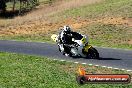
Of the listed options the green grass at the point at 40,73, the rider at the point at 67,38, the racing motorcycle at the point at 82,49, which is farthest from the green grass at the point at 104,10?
the green grass at the point at 40,73

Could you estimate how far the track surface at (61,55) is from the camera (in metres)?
22.3

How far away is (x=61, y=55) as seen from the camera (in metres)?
26.1

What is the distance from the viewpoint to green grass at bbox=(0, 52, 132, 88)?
51.2ft

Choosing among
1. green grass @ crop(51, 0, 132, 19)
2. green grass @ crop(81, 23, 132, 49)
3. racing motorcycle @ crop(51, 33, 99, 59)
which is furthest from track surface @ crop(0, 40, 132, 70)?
green grass @ crop(51, 0, 132, 19)

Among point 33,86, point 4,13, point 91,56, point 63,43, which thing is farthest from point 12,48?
point 4,13

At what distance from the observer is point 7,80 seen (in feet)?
54.4

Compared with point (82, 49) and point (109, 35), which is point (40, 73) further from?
point (109, 35)

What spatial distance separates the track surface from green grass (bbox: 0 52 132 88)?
5.68ft

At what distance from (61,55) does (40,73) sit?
26.3 ft

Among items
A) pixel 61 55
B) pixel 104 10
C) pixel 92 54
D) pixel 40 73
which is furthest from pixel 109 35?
pixel 40 73

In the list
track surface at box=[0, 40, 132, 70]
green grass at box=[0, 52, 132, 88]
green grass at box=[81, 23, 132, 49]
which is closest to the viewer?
green grass at box=[0, 52, 132, 88]

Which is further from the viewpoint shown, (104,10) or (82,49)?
(104,10)

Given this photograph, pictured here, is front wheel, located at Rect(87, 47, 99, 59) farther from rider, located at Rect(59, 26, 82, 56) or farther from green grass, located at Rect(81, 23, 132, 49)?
green grass, located at Rect(81, 23, 132, 49)

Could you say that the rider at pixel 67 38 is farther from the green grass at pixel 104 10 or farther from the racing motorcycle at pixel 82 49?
the green grass at pixel 104 10
